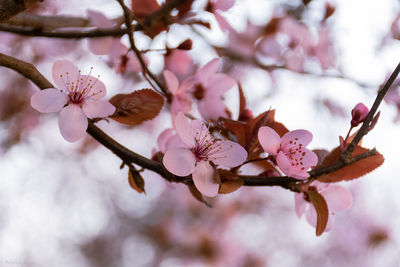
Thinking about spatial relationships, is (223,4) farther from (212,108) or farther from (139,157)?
(139,157)

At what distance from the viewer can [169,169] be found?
1.99 feet

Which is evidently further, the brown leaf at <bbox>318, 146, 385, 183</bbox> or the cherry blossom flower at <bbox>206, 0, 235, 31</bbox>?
the cherry blossom flower at <bbox>206, 0, 235, 31</bbox>

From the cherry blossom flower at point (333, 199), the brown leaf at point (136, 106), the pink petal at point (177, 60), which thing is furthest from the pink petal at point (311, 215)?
the pink petal at point (177, 60)

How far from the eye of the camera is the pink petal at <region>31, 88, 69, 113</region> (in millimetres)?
616

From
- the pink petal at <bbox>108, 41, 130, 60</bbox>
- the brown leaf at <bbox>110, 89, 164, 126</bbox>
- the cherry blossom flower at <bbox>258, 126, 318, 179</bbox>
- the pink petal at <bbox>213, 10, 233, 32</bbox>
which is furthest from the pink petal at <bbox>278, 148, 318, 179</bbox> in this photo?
the pink petal at <bbox>108, 41, 130, 60</bbox>

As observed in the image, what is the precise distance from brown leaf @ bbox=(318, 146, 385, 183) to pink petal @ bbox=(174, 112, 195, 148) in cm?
23

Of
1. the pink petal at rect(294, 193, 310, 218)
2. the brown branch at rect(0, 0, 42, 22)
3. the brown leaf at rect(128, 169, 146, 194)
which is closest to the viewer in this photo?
the brown branch at rect(0, 0, 42, 22)

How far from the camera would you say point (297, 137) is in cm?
67

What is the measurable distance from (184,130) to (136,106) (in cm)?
9

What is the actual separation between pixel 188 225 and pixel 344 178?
7.84ft

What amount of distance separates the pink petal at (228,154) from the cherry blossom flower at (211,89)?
0.76 ft

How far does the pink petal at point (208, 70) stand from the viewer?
35.4 inches

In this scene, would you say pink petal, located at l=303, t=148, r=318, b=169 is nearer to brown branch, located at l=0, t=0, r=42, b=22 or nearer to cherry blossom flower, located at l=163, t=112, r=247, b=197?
cherry blossom flower, located at l=163, t=112, r=247, b=197

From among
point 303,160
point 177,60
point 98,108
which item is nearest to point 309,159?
point 303,160
